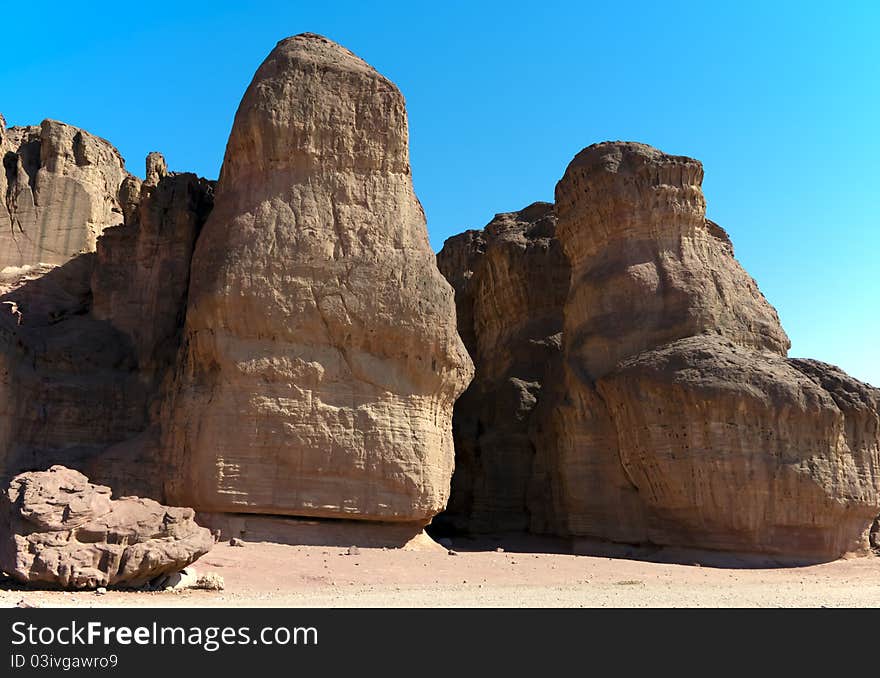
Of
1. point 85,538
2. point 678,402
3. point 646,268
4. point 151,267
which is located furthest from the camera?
point 646,268

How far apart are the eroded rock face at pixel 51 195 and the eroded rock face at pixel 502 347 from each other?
10839mm

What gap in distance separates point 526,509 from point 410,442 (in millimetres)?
7659

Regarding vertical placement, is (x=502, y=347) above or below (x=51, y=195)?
below

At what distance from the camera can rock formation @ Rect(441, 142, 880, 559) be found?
16.5 metres

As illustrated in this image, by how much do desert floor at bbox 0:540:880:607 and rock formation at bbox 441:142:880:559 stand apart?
1374mm

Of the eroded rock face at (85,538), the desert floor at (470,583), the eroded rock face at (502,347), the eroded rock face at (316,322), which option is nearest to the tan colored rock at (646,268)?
the eroded rock face at (502,347)

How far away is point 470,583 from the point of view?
11.2 meters

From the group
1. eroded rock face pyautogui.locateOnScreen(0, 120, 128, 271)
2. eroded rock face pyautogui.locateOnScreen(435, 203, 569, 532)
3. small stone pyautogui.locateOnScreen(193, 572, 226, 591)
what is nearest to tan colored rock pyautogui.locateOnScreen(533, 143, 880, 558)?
eroded rock face pyautogui.locateOnScreen(435, 203, 569, 532)

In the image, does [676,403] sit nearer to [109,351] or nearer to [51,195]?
[109,351]

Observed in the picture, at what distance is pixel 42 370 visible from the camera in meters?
15.2

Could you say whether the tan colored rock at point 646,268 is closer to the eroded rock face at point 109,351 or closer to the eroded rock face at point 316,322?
the eroded rock face at point 316,322

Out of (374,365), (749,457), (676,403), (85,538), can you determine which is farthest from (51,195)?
(749,457)

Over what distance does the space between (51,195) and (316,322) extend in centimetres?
1259
